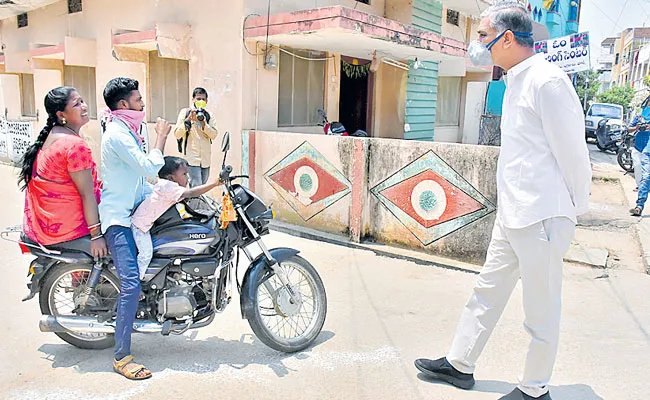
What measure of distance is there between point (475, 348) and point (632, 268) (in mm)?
3607

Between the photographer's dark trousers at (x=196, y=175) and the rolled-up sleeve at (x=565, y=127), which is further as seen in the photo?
the photographer's dark trousers at (x=196, y=175)

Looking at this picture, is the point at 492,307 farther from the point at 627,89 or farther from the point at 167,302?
the point at 627,89

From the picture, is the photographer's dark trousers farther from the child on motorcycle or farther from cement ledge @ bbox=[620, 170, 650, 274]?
cement ledge @ bbox=[620, 170, 650, 274]

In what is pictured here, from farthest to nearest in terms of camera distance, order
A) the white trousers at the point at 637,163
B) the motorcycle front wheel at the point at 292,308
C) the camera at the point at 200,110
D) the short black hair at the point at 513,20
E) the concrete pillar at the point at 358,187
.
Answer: the white trousers at the point at 637,163 → the camera at the point at 200,110 → the concrete pillar at the point at 358,187 → the motorcycle front wheel at the point at 292,308 → the short black hair at the point at 513,20


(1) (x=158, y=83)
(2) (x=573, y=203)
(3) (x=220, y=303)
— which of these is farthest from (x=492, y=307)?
(1) (x=158, y=83)

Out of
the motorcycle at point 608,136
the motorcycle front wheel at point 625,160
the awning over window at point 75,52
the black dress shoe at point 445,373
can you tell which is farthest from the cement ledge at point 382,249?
the motorcycle at point 608,136

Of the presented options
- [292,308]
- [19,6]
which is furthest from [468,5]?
[292,308]

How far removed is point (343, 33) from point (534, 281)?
494 centimetres

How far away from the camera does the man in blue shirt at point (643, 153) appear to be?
7.71 metres

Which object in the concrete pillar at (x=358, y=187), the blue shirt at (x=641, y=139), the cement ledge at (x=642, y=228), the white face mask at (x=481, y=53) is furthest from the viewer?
the blue shirt at (x=641, y=139)

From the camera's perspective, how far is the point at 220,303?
3.22 meters

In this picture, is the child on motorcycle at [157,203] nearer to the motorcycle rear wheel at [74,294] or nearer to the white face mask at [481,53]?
the motorcycle rear wheel at [74,294]

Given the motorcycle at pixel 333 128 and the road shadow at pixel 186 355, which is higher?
the motorcycle at pixel 333 128

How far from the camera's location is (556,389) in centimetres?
298
